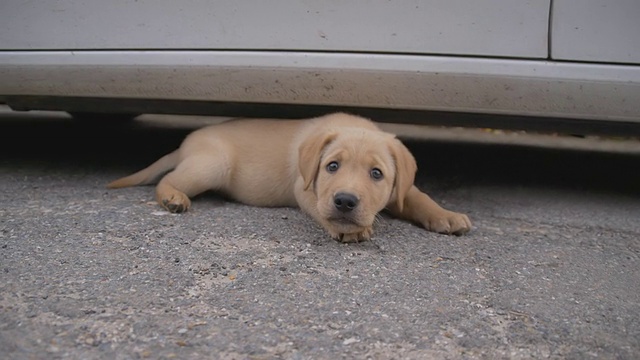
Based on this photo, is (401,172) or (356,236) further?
(401,172)

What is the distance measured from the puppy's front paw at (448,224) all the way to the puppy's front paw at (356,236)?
0.41 metres

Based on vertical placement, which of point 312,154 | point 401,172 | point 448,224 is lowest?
point 448,224

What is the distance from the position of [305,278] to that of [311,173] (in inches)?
29.3

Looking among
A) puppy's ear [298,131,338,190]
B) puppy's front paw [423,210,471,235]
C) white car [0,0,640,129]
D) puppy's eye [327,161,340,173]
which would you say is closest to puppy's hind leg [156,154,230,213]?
white car [0,0,640,129]

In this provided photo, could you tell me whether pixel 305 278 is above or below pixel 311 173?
below

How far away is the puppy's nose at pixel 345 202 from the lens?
3.29 metres

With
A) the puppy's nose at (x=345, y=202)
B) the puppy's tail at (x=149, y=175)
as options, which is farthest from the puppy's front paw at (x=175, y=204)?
the puppy's nose at (x=345, y=202)

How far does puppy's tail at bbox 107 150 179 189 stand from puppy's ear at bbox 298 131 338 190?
3.49ft

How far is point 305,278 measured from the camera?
2975 millimetres

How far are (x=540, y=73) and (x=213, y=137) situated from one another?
185 centimetres

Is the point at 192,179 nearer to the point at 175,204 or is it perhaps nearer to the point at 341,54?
the point at 175,204

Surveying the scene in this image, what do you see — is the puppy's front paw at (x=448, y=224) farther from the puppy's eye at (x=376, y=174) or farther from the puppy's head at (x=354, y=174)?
the puppy's eye at (x=376, y=174)

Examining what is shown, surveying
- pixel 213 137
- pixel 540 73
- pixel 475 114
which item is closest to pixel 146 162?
pixel 213 137

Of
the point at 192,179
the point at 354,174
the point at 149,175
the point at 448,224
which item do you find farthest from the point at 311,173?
the point at 149,175
